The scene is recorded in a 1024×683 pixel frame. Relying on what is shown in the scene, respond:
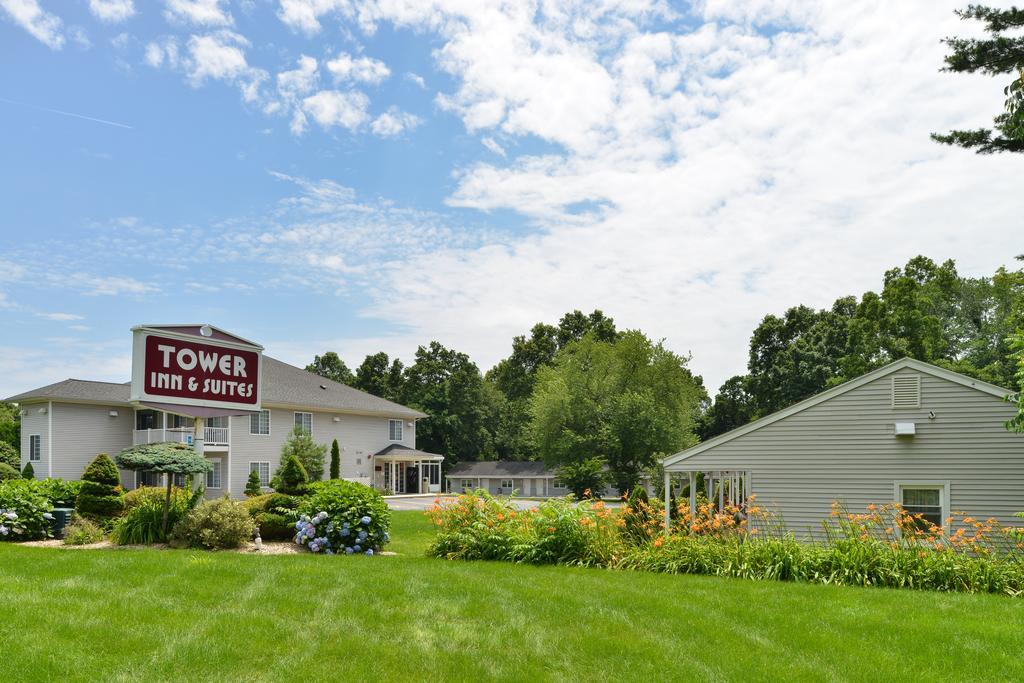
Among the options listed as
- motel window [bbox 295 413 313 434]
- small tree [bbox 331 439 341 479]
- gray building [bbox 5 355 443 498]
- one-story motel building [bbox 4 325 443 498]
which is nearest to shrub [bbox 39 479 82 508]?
one-story motel building [bbox 4 325 443 498]

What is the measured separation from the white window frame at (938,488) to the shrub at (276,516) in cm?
1204

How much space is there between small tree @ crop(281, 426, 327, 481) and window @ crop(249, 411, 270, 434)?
4.13ft

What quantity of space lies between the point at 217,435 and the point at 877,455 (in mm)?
28238

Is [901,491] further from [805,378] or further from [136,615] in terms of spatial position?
[805,378]

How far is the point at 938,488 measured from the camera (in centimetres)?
1515

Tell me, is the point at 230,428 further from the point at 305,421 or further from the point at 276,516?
the point at 276,516

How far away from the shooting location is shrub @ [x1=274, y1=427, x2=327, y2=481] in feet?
119

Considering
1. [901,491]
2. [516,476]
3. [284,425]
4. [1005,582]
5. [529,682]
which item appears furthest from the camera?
[516,476]

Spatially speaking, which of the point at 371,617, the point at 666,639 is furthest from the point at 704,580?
the point at 371,617

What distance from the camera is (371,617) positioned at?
7.81 metres

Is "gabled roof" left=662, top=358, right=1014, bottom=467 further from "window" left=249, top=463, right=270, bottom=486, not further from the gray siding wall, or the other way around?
"window" left=249, top=463, right=270, bottom=486

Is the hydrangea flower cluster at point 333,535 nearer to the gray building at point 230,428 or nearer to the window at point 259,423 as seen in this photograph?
the gray building at point 230,428

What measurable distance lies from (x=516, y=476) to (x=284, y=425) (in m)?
21.7

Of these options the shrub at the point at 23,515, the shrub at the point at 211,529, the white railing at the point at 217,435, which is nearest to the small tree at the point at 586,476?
the white railing at the point at 217,435
